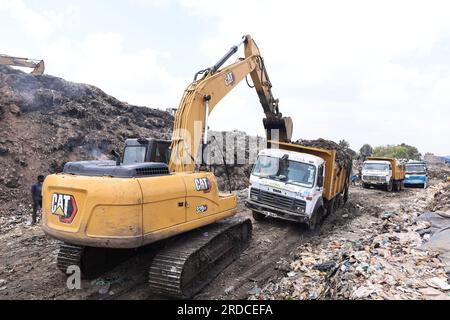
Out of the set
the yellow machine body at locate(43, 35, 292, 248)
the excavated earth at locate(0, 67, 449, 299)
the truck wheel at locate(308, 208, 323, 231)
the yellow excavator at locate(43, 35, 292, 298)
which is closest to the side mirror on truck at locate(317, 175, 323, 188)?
the truck wheel at locate(308, 208, 323, 231)

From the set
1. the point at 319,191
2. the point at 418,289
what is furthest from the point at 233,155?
the point at 418,289

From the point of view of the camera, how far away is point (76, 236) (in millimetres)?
4773

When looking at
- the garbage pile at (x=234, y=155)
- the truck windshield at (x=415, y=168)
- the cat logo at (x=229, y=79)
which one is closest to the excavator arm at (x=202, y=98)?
the cat logo at (x=229, y=79)

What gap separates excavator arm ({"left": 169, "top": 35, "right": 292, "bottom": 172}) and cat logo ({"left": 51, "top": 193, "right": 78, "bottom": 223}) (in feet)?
6.48

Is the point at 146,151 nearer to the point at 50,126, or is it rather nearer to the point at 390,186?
the point at 50,126

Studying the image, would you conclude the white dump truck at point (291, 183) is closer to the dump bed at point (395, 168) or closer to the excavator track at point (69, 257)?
the excavator track at point (69, 257)

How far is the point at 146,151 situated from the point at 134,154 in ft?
1.18

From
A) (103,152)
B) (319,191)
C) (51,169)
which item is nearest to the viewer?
(319,191)

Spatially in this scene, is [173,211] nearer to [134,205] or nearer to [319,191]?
[134,205]

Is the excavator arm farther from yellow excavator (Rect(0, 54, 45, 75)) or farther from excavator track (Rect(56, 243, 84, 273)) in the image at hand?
yellow excavator (Rect(0, 54, 45, 75))

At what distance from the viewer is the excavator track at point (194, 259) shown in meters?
5.21

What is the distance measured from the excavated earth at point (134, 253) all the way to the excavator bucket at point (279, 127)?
2.69 m

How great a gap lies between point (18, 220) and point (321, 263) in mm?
8924

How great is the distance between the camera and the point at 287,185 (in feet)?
31.0
